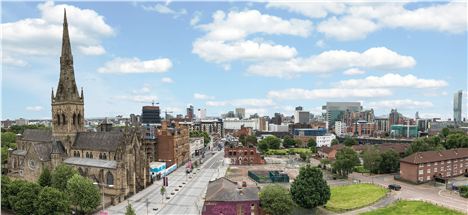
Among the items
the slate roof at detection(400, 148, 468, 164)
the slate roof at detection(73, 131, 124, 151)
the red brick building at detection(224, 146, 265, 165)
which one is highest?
the slate roof at detection(73, 131, 124, 151)

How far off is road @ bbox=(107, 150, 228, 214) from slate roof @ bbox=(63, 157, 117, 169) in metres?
7.90

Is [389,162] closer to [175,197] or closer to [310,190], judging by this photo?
[310,190]

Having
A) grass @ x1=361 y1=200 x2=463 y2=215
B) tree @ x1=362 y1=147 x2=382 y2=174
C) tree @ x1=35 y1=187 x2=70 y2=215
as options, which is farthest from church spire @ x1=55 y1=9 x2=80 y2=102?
tree @ x1=362 y1=147 x2=382 y2=174

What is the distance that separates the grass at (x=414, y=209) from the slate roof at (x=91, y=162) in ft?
161

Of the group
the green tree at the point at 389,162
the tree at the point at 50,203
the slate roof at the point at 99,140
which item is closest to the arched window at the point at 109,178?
the slate roof at the point at 99,140

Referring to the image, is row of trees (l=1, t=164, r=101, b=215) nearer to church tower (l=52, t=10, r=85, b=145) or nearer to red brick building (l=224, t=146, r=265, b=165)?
church tower (l=52, t=10, r=85, b=145)

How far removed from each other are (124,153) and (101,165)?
612cm

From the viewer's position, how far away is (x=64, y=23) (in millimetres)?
84000

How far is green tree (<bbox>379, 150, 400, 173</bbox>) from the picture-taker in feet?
318

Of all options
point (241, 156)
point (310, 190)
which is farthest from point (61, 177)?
point (241, 156)

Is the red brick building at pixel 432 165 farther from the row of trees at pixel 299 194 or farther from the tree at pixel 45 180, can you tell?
the tree at pixel 45 180

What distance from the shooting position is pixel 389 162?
97062mm

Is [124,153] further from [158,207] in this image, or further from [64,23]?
[64,23]

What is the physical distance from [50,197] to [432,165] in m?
81.8
